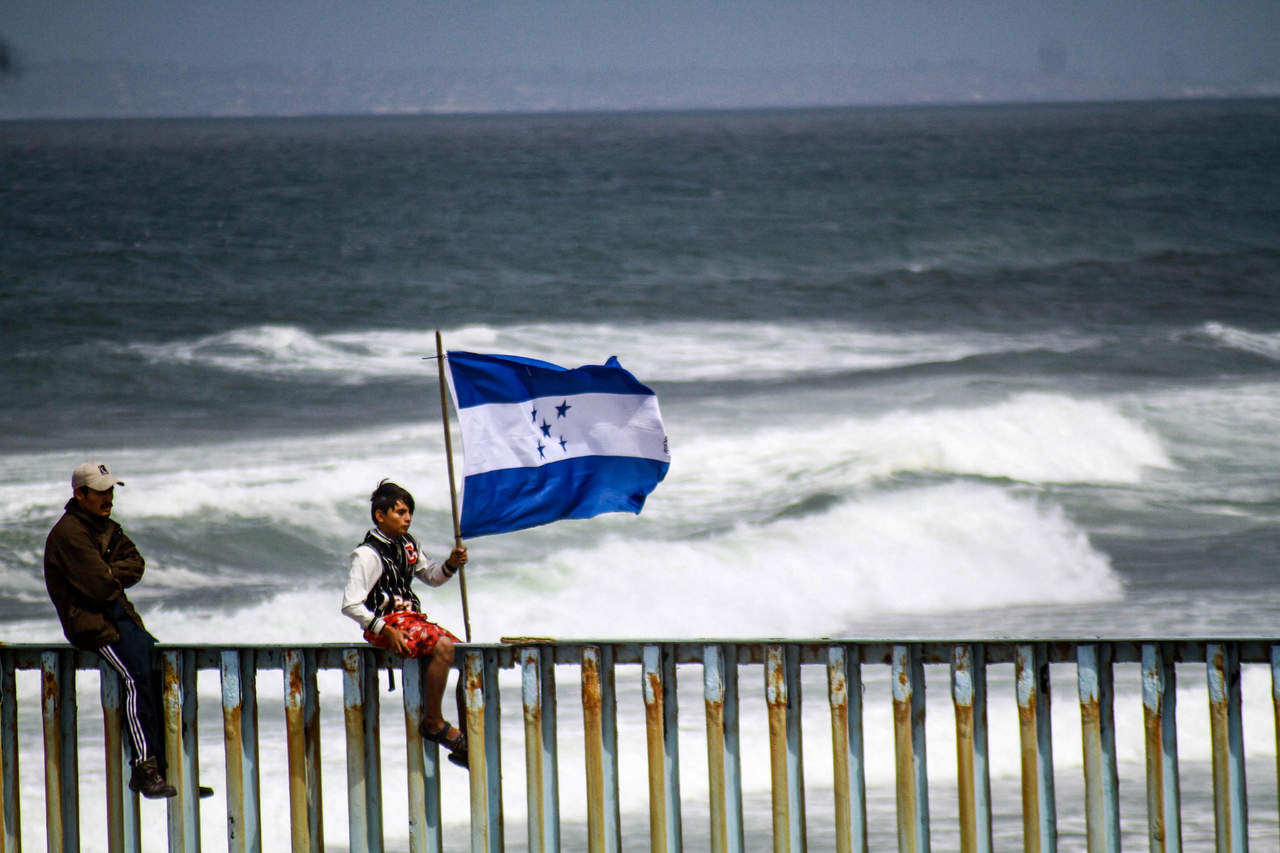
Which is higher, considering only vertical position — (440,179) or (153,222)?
(440,179)

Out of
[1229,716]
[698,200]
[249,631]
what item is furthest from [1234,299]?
[1229,716]

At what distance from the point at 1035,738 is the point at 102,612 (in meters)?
3.15

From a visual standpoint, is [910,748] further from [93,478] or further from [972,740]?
[93,478]

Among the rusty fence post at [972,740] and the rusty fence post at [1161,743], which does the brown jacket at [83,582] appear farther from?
the rusty fence post at [1161,743]

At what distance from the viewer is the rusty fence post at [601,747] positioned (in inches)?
212

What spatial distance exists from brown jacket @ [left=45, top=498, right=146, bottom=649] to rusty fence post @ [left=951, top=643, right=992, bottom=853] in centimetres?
277

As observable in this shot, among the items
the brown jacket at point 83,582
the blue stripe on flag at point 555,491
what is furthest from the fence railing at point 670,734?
the blue stripe on flag at point 555,491

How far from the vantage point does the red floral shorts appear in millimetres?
5398

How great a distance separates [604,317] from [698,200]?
29.8 m

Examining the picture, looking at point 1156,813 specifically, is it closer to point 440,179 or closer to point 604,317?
point 604,317

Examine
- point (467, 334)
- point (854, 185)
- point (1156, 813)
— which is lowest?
point (1156, 813)

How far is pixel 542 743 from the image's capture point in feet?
17.7

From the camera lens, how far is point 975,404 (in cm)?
2295

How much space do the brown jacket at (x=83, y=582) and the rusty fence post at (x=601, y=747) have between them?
1564mm
